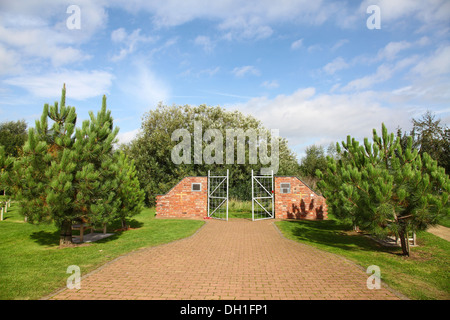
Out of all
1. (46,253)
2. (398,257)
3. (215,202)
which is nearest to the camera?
(398,257)

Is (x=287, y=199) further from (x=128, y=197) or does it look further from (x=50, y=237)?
(x=50, y=237)

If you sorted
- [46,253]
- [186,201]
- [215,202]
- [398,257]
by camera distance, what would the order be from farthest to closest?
[215,202] → [186,201] → [46,253] → [398,257]

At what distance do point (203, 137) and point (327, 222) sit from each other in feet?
44.7

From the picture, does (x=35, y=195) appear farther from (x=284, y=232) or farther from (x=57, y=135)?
(x=284, y=232)

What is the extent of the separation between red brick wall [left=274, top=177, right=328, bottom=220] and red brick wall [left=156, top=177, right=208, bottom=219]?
13.8 ft

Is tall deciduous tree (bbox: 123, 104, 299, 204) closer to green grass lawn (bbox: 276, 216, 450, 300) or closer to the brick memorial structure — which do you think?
the brick memorial structure

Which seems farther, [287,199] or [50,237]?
[287,199]

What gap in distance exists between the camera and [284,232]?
1100cm

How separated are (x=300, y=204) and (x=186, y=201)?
651 cm

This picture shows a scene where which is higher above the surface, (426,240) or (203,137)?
(203,137)

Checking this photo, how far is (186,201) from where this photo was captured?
15.6 meters

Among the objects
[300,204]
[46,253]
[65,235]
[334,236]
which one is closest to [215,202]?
[300,204]
